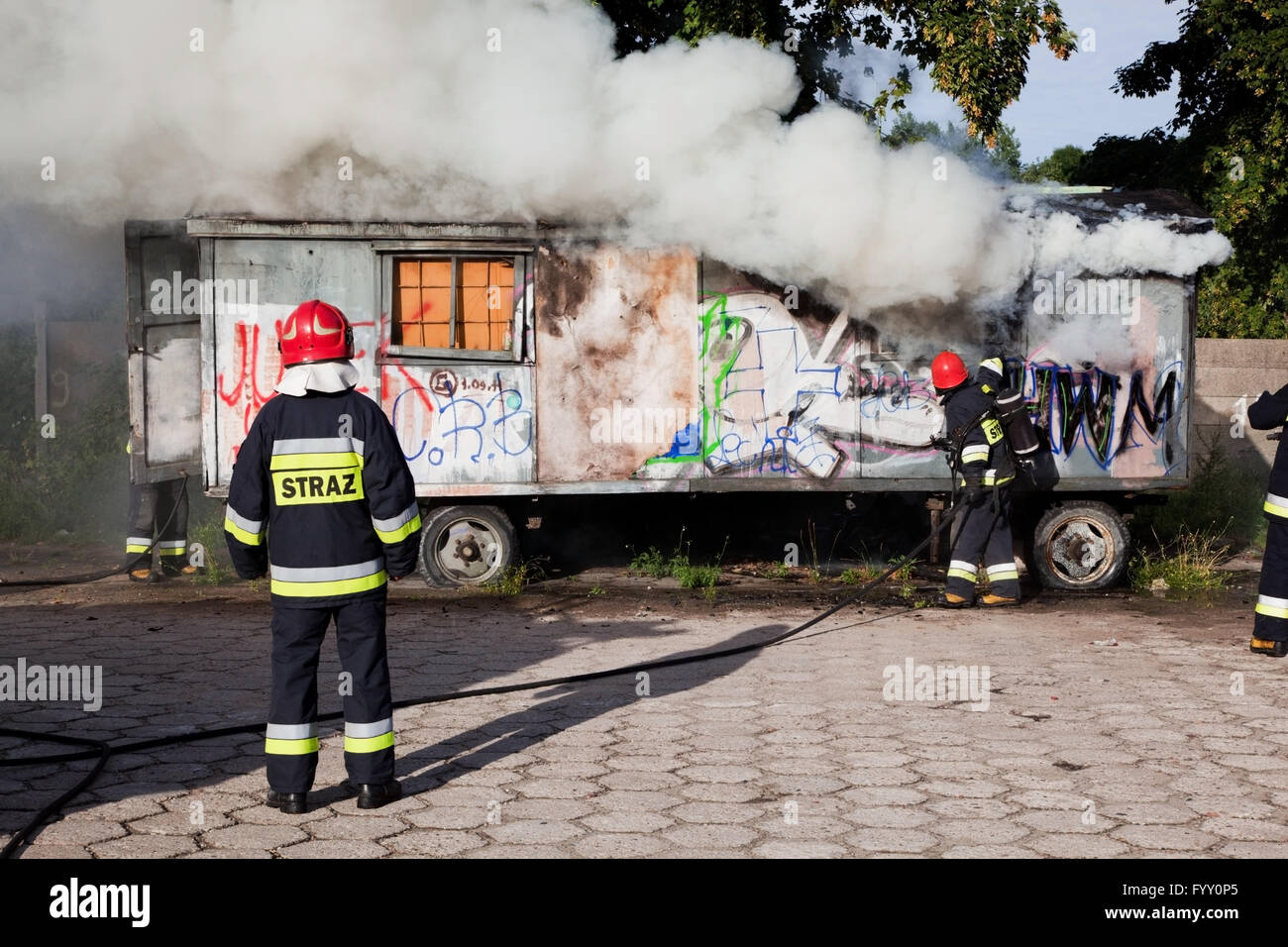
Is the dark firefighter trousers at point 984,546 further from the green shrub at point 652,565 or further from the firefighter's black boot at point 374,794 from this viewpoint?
the firefighter's black boot at point 374,794

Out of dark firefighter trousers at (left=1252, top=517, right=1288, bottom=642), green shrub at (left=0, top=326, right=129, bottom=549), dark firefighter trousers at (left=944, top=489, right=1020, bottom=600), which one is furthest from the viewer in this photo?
green shrub at (left=0, top=326, right=129, bottom=549)

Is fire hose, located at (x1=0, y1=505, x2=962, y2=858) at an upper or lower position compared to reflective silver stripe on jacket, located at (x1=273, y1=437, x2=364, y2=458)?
lower

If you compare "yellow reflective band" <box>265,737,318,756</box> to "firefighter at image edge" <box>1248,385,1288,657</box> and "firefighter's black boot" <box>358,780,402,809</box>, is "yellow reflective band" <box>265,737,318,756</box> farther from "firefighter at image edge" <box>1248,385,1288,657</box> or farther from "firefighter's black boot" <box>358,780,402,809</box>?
"firefighter at image edge" <box>1248,385,1288,657</box>

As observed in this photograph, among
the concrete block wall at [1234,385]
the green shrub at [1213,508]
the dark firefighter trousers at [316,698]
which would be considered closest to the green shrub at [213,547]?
the dark firefighter trousers at [316,698]

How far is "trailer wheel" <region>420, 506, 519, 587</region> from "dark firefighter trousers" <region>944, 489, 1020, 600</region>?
11.4ft

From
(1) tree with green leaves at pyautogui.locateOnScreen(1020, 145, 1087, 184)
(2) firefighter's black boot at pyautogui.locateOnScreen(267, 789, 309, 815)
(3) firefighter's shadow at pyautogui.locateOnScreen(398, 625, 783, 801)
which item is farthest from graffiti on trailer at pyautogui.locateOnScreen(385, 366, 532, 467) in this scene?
(1) tree with green leaves at pyautogui.locateOnScreen(1020, 145, 1087, 184)

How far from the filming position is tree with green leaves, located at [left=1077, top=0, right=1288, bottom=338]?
15.3 metres

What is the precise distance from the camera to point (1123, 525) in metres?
10.5

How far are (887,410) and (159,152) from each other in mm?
6114

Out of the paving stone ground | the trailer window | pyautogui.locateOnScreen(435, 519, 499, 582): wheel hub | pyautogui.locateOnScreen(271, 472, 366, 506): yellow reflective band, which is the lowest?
the paving stone ground

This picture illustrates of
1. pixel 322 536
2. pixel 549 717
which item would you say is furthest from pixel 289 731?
pixel 549 717

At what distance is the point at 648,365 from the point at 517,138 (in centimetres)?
198
